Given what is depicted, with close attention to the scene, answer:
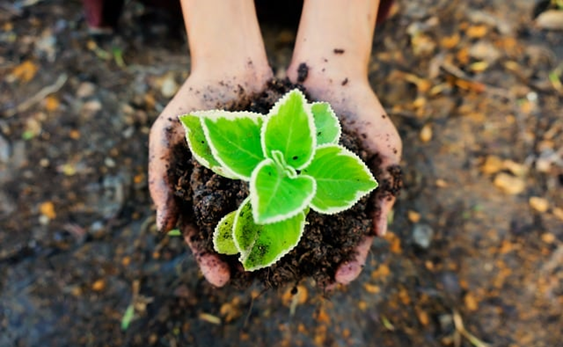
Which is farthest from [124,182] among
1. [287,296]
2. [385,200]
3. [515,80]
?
[515,80]

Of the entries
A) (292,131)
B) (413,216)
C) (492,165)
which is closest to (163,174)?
(292,131)

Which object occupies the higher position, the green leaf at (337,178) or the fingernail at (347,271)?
the green leaf at (337,178)

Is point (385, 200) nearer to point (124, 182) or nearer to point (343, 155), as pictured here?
point (343, 155)

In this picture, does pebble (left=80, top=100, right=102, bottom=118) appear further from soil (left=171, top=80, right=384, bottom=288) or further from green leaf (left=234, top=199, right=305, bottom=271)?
green leaf (left=234, top=199, right=305, bottom=271)

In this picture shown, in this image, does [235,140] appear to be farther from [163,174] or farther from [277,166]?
[163,174]

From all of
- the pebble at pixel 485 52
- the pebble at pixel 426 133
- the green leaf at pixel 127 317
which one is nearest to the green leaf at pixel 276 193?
the green leaf at pixel 127 317

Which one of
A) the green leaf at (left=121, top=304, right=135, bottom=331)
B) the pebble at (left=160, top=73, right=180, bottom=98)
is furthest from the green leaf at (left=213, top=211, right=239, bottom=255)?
the pebble at (left=160, top=73, right=180, bottom=98)

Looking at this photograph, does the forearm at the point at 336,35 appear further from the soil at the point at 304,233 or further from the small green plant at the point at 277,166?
the small green plant at the point at 277,166
